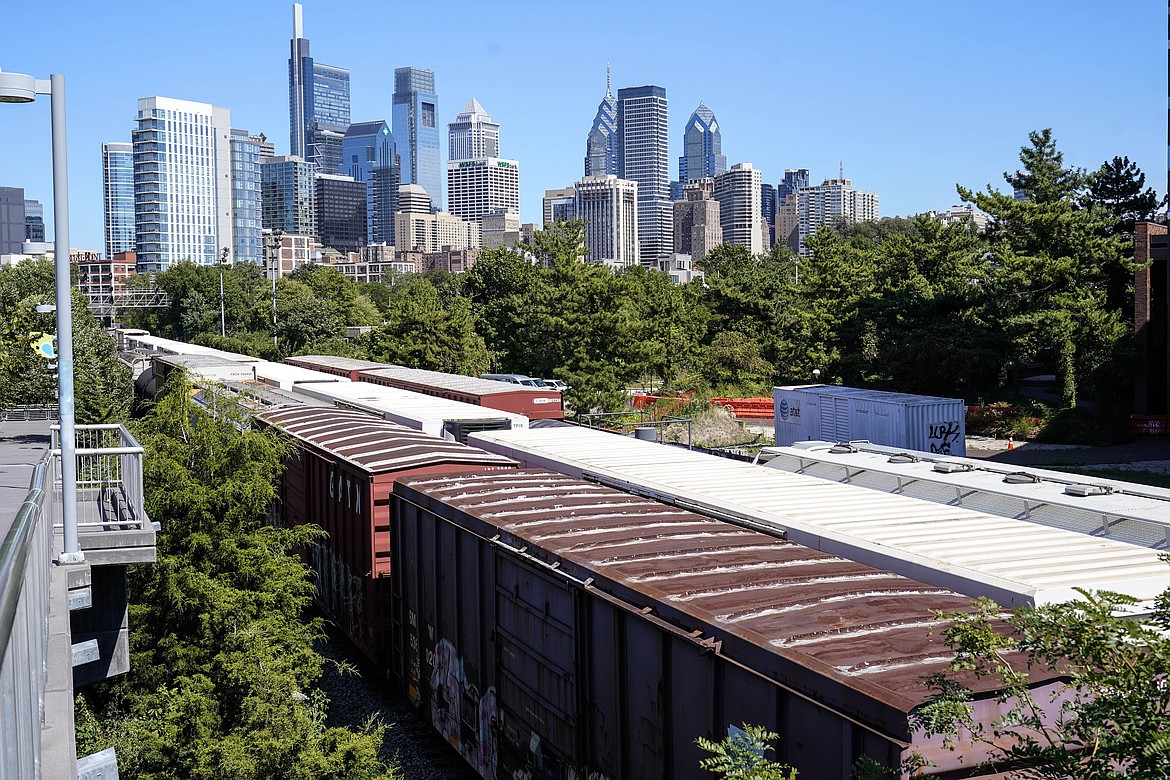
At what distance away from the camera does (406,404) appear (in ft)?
82.7

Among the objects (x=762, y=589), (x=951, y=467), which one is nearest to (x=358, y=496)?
(x=762, y=589)

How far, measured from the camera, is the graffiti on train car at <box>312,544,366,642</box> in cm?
1645

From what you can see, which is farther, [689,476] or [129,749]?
[689,476]

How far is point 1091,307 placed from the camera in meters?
43.9

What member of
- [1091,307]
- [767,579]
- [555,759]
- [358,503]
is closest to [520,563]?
[555,759]

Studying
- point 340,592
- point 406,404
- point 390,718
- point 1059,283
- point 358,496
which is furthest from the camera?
point 1059,283

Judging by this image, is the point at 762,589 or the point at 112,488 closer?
the point at 762,589

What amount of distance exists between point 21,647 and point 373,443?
1200 cm

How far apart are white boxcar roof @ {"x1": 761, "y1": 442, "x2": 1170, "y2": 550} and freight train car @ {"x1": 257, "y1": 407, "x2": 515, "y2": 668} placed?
19.2 feet

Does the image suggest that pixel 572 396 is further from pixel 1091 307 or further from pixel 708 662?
pixel 708 662

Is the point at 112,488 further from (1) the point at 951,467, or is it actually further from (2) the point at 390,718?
(1) the point at 951,467

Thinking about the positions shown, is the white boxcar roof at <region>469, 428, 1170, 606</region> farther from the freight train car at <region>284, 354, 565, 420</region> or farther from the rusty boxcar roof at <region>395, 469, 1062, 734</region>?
the freight train car at <region>284, 354, 565, 420</region>

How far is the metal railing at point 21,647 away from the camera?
400 cm

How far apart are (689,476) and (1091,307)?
35.6m
